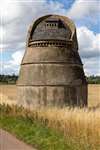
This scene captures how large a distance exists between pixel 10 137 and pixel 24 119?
2.33 meters

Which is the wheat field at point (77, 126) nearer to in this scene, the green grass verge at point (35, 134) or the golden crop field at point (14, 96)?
the green grass verge at point (35, 134)

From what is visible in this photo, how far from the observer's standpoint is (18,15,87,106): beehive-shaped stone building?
21109 mm

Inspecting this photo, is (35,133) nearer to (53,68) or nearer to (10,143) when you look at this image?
(10,143)

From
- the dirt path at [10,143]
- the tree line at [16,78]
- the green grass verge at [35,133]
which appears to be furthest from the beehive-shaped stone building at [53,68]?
the tree line at [16,78]

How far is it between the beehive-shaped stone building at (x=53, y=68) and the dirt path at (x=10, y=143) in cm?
909

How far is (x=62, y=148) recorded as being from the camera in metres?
9.59

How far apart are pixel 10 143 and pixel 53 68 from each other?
10545mm

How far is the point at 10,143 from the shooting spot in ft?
35.6

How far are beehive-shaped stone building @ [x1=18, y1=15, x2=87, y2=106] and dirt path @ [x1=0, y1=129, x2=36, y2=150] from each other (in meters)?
9.09

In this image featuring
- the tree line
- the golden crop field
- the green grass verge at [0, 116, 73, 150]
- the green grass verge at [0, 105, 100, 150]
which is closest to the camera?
the green grass verge at [0, 105, 100, 150]

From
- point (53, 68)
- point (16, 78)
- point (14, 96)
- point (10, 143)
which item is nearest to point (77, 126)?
point (10, 143)

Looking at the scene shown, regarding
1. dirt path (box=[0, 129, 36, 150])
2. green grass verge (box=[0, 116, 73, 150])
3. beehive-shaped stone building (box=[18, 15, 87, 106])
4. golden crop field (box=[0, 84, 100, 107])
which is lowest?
dirt path (box=[0, 129, 36, 150])

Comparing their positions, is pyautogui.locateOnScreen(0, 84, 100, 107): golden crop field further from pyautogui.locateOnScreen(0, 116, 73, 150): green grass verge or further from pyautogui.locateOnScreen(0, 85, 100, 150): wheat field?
pyautogui.locateOnScreen(0, 85, 100, 150): wheat field

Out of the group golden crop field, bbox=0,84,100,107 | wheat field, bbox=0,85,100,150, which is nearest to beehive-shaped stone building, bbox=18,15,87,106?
wheat field, bbox=0,85,100,150
